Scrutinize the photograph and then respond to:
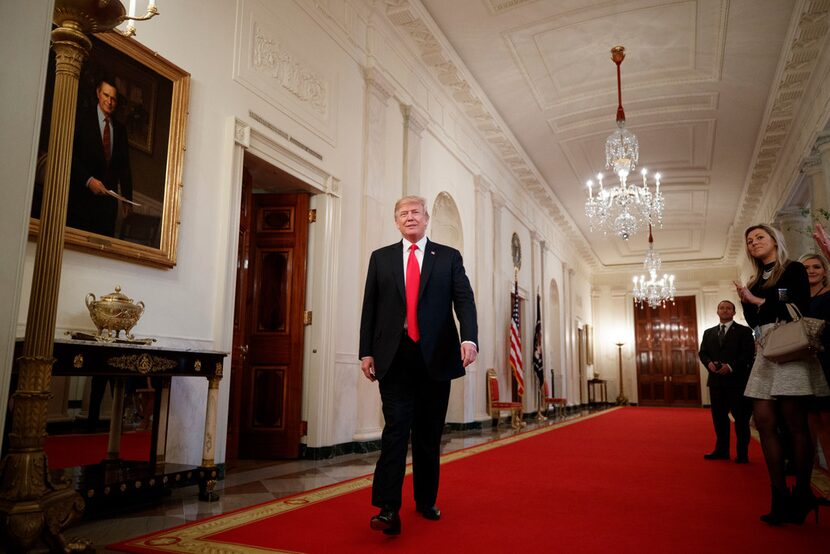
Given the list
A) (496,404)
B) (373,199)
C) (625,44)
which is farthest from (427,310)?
(496,404)

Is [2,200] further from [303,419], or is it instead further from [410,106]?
[410,106]

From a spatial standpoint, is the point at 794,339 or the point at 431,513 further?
the point at 431,513

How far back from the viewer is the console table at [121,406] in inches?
101

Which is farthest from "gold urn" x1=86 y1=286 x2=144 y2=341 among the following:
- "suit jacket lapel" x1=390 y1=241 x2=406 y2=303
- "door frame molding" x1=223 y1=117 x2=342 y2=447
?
"door frame molding" x1=223 y1=117 x2=342 y2=447

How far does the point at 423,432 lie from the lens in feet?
8.72

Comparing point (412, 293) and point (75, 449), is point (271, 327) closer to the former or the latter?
point (75, 449)

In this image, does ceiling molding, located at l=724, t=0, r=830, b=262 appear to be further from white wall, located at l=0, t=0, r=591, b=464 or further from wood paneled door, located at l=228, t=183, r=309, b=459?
wood paneled door, located at l=228, t=183, r=309, b=459

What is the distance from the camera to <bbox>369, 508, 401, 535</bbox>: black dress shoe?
234 cm

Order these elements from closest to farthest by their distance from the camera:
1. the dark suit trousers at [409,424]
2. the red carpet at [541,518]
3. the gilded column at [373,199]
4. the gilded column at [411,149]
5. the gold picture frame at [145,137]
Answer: the red carpet at [541,518], the dark suit trousers at [409,424], the gold picture frame at [145,137], the gilded column at [373,199], the gilded column at [411,149]

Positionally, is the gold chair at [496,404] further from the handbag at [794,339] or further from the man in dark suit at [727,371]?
the handbag at [794,339]

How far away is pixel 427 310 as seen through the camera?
262cm

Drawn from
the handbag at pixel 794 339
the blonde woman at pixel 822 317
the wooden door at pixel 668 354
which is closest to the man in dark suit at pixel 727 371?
the blonde woman at pixel 822 317

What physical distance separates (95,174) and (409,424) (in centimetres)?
216

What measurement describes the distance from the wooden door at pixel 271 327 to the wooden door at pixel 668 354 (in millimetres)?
16019
